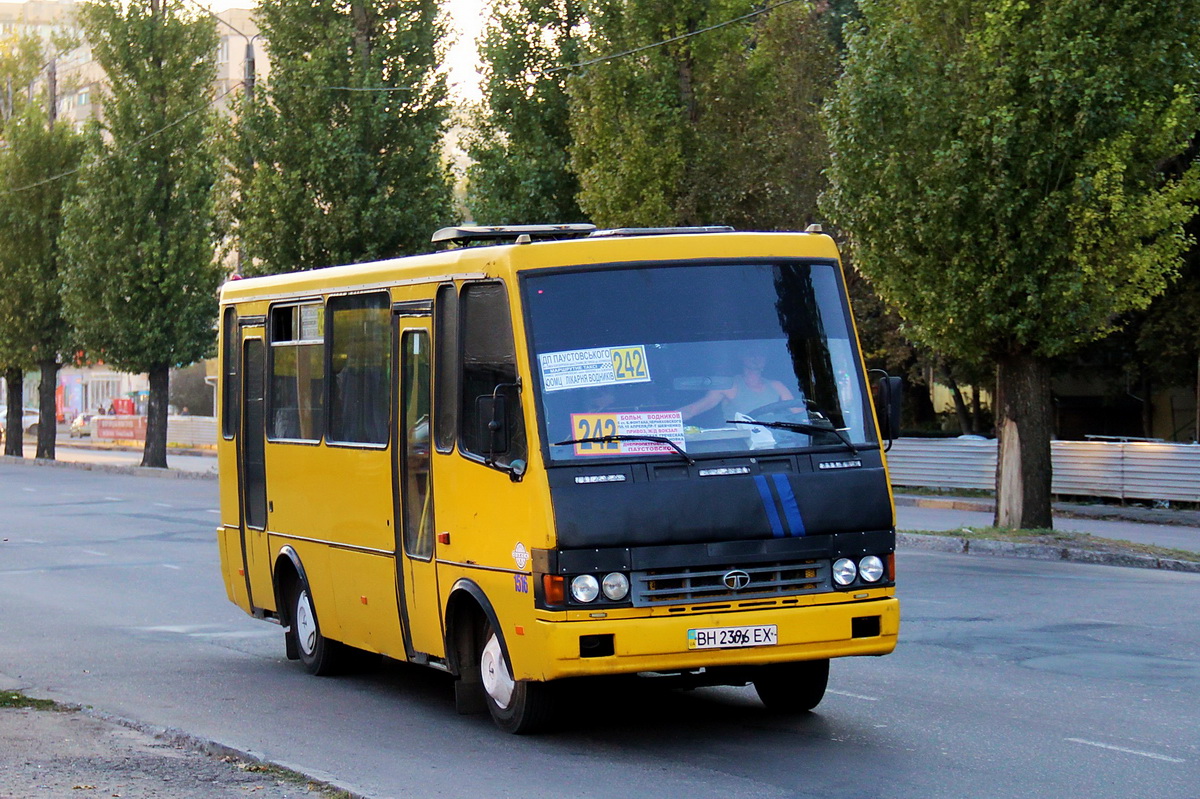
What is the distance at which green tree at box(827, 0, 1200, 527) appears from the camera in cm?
1942

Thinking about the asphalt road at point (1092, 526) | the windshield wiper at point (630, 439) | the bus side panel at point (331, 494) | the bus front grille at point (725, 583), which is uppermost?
the windshield wiper at point (630, 439)

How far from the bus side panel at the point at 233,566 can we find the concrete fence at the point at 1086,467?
15.8 metres

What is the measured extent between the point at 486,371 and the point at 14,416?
49.6 m

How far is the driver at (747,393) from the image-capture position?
835cm

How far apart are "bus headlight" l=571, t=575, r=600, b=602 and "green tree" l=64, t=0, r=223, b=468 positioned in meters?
38.5

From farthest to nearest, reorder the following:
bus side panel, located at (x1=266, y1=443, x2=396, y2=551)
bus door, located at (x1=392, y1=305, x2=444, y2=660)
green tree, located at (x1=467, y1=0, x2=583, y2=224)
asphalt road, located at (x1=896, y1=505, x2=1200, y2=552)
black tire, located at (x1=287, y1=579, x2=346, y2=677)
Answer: green tree, located at (x1=467, y1=0, x2=583, y2=224) → asphalt road, located at (x1=896, y1=505, x2=1200, y2=552) → black tire, located at (x1=287, y1=579, x2=346, y2=677) → bus side panel, located at (x1=266, y1=443, x2=396, y2=551) → bus door, located at (x1=392, y1=305, x2=444, y2=660)

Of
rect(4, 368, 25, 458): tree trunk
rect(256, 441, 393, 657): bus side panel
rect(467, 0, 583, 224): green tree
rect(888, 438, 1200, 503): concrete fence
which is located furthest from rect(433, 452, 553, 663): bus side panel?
rect(4, 368, 25, 458): tree trunk

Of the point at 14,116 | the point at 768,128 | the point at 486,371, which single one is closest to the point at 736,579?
the point at 486,371

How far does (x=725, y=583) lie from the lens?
8070 millimetres

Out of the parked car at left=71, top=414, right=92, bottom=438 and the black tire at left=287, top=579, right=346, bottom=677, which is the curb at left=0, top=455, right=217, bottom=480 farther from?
the black tire at left=287, top=579, right=346, bottom=677

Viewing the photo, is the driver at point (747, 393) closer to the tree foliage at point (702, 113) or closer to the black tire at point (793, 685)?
the black tire at point (793, 685)

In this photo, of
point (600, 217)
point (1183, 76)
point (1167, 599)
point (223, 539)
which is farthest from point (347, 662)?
point (600, 217)

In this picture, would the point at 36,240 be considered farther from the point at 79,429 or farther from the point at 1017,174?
the point at 1017,174

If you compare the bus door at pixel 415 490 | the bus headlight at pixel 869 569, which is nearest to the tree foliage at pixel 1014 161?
the bus door at pixel 415 490
